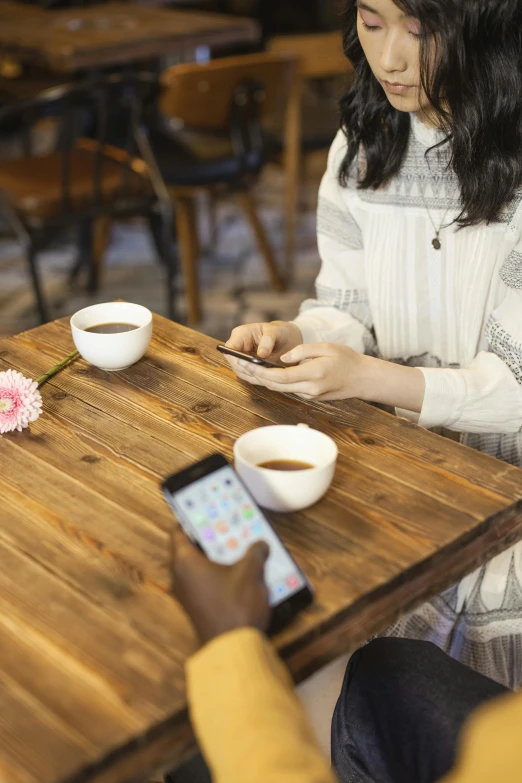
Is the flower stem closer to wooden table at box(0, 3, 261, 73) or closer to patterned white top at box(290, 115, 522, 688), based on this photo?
patterned white top at box(290, 115, 522, 688)

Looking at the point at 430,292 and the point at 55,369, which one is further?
the point at 430,292

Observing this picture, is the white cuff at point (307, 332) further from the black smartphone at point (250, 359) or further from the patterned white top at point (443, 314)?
the black smartphone at point (250, 359)

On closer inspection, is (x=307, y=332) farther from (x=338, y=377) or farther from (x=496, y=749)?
(x=496, y=749)

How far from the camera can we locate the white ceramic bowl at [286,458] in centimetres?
94

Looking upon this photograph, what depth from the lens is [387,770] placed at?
102 centimetres

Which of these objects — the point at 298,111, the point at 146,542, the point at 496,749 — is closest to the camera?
the point at 496,749

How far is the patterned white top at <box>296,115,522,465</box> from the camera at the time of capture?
129cm

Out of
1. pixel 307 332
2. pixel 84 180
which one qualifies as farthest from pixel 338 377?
pixel 84 180

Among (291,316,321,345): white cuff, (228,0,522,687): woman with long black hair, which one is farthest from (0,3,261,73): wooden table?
(291,316,321,345): white cuff

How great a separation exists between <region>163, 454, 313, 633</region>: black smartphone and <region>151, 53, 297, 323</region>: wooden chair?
89.0 inches

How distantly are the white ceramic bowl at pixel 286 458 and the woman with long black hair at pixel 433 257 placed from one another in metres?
0.16

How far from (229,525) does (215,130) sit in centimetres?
266

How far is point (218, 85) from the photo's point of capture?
298cm

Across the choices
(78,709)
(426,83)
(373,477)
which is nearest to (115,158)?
(426,83)
